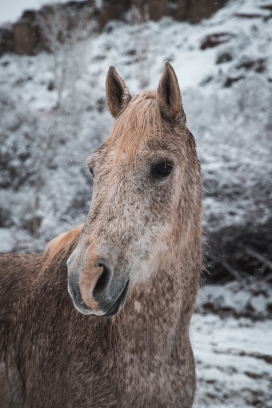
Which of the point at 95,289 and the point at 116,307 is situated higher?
the point at 95,289

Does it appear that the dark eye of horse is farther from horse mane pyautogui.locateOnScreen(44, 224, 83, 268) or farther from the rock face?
the rock face

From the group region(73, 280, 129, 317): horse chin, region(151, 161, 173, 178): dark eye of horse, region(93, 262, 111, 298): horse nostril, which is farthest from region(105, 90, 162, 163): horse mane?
region(73, 280, 129, 317): horse chin

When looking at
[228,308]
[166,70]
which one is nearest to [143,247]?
[166,70]

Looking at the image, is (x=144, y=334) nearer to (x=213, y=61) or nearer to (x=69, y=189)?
(x=69, y=189)

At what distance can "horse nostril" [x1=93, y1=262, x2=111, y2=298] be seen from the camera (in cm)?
145

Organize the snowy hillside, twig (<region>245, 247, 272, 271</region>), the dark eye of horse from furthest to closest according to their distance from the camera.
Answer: the snowy hillside → twig (<region>245, 247, 272, 271</region>) → the dark eye of horse

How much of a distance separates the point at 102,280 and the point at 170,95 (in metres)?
1.17

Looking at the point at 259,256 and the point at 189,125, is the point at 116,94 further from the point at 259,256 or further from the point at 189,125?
the point at 189,125

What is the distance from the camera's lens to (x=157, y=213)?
1784mm

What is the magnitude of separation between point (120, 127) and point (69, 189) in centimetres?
1085

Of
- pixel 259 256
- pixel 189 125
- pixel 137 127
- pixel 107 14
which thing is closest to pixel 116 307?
pixel 137 127

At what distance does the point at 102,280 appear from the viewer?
4.83 feet

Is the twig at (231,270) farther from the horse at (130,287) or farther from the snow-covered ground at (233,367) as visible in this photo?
the horse at (130,287)

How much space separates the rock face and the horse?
3447 cm
